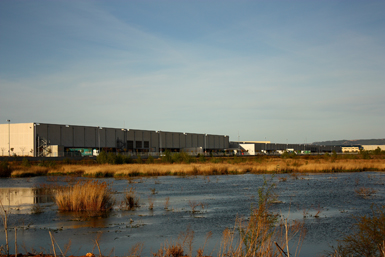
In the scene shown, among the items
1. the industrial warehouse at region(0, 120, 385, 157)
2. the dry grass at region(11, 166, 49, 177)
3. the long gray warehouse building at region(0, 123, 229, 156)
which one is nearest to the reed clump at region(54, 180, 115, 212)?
the dry grass at region(11, 166, 49, 177)

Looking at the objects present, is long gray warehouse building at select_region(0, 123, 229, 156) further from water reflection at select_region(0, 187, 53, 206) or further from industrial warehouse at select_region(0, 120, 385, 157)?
water reflection at select_region(0, 187, 53, 206)

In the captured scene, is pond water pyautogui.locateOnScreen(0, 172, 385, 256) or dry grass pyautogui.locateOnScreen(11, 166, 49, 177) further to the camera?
dry grass pyautogui.locateOnScreen(11, 166, 49, 177)

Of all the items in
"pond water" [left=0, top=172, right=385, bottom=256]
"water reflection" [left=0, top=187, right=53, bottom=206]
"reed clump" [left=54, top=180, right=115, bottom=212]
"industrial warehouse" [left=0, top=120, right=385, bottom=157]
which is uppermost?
"industrial warehouse" [left=0, top=120, right=385, bottom=157]

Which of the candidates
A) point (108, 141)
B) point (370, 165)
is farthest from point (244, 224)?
point (108, 141)

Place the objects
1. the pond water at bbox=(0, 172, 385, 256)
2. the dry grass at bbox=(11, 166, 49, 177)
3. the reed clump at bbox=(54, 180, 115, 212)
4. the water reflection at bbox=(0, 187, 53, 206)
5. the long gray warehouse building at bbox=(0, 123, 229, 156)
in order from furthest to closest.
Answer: the long gray warehouse building at bbox=(0, 123, 229, 156) → the dry grass at bbox=(11, 166, 49, 177) → the water reflection at bbox=(0, 187, 53, 206) → the reed clump at bbox=(54, 180, 115, 212) → the pond water at bbox=(0, 172, 385, 256)

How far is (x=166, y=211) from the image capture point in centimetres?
1675

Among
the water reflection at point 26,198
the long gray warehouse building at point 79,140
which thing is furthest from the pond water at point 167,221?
the long gray warehouse building at point 79,140

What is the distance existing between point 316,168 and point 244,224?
3396 cm

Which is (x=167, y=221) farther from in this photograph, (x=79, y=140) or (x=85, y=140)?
(x=85, y=140)

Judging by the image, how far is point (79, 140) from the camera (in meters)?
91.2

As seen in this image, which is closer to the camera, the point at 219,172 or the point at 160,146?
the point at 219,172

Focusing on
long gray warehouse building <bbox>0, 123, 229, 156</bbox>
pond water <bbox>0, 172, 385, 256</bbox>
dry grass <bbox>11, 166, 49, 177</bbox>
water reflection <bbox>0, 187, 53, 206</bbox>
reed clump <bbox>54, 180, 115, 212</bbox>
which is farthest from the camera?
long gray warehouse building <bbox>0, 123, 229, 156</bbox>

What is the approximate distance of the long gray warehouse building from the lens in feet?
267

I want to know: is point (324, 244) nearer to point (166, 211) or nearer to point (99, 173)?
point (166, 211)
